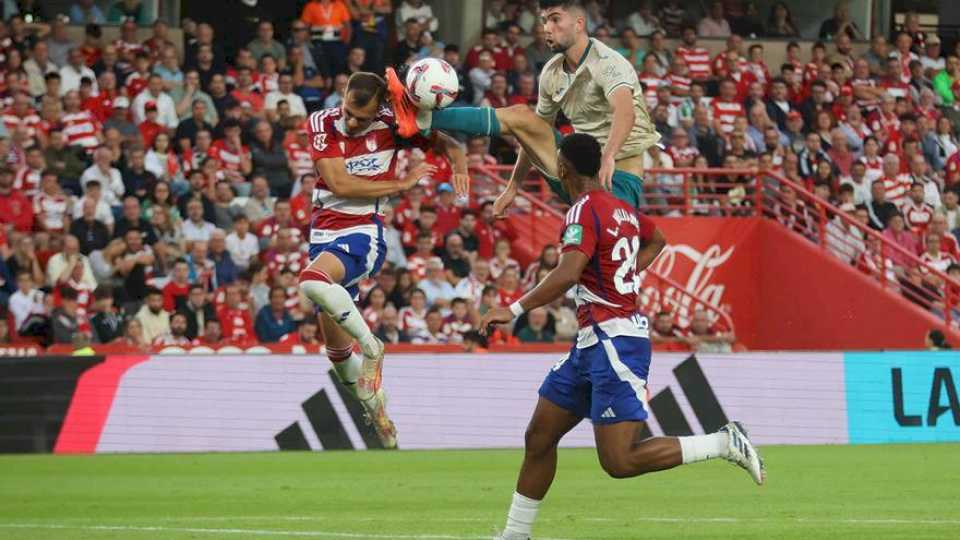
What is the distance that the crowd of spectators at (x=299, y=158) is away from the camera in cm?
2098

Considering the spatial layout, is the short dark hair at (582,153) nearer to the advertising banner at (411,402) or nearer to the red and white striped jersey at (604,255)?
the red and white striped jersey at (604,255)

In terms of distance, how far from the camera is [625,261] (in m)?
9.93

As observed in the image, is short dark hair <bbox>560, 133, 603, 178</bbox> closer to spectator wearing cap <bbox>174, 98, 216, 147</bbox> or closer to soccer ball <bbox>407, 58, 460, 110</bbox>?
soccer ball <bbox>407, 58, 460, 110</bbox>

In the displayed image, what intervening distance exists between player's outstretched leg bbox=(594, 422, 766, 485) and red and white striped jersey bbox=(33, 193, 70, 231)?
12820 mm

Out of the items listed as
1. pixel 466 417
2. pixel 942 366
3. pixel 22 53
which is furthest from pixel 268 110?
pixel 942 366

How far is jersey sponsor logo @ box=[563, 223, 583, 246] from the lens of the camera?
968 centimetres

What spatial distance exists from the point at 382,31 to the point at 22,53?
17.0 ft

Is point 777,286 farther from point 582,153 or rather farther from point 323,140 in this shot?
point 582,153

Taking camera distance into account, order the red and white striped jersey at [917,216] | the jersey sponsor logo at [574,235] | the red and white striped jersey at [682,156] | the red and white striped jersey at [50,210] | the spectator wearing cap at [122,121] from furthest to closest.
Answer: the red and white striped jersey at [917,216], the red and white striped jersey at [682,156], the spectator wearing cap at [122,121], the red and white striped jersey at [50,210], the jersey sponsor logo at [574,235]

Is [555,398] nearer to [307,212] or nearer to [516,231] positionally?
[307,212]

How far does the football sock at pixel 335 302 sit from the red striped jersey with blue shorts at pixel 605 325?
8.37 feet

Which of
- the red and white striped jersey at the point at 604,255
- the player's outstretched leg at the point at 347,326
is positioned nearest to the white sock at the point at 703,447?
the red and white striped jersey at the point at 604,255

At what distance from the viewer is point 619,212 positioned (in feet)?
32.4

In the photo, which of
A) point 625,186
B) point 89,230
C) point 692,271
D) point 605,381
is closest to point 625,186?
point 625,186
